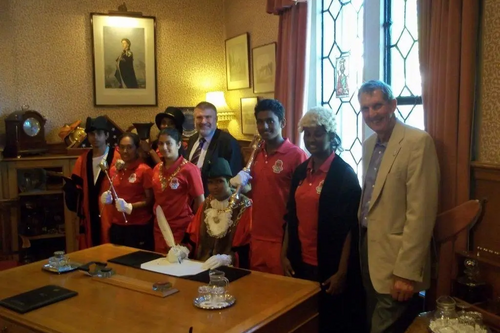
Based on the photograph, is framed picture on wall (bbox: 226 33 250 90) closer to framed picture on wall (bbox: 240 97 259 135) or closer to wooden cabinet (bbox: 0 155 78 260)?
framed picture on wall (bbox: 240 97 259 135)

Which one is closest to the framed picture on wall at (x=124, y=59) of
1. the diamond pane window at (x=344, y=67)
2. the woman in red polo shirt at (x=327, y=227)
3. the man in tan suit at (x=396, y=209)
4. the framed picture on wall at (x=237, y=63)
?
the framed picture on wall at (x=237, y=63)

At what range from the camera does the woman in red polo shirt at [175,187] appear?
2881 mm

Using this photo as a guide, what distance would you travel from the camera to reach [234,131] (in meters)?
4.82

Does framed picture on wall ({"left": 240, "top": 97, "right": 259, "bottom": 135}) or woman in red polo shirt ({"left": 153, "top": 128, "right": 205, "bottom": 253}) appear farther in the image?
framed picture on wall ({"left": 240, "top": 97, "right": 259, "bottom": 135})

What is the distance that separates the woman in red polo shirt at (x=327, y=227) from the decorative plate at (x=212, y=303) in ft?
1.92

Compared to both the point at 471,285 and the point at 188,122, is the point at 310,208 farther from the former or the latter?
the point at 188,122

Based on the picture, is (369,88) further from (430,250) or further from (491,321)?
(491,321)

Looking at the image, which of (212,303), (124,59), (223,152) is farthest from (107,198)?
(124,59)

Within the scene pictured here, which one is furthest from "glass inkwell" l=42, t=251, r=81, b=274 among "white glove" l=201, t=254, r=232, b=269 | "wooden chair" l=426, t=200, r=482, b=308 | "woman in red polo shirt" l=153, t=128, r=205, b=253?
"wooden chair" l=426, t=200, r=482, b=308

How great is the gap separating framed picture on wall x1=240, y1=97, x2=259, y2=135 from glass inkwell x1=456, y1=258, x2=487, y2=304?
2698 mm

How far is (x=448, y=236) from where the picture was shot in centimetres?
198

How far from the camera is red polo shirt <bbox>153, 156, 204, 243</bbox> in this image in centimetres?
288

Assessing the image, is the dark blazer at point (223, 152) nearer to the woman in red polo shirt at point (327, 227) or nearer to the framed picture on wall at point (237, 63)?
the woman in red polo shirt at point (327, 227)

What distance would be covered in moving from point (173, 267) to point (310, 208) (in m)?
0.68
